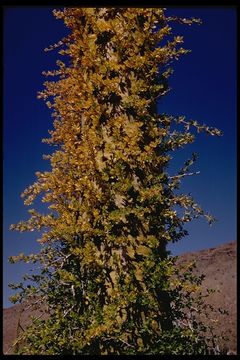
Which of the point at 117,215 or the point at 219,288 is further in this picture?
the point at 219,288

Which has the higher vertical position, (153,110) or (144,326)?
(153,110)

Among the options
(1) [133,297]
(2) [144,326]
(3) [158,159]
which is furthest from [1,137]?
(2) [144,326]

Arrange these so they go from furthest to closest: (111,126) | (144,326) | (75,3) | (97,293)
A: (111,126) → (97,293) → (144,326) → (75,3)

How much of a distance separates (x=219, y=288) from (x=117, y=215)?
19.6 metres

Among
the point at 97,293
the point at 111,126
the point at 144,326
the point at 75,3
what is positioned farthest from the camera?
the point at 111,126

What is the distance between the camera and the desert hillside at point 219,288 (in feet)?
56.3

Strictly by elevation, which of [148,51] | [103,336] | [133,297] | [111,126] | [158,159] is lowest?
[103,336]

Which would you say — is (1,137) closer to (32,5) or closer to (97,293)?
(32,5)

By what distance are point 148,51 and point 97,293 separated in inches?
160

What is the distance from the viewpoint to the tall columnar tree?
210 inches

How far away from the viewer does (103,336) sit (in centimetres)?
521

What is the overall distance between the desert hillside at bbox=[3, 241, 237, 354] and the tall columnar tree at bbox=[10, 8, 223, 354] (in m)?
9.60

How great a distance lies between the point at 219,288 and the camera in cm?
2316

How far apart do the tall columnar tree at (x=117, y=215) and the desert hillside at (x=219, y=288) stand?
9597 mm
